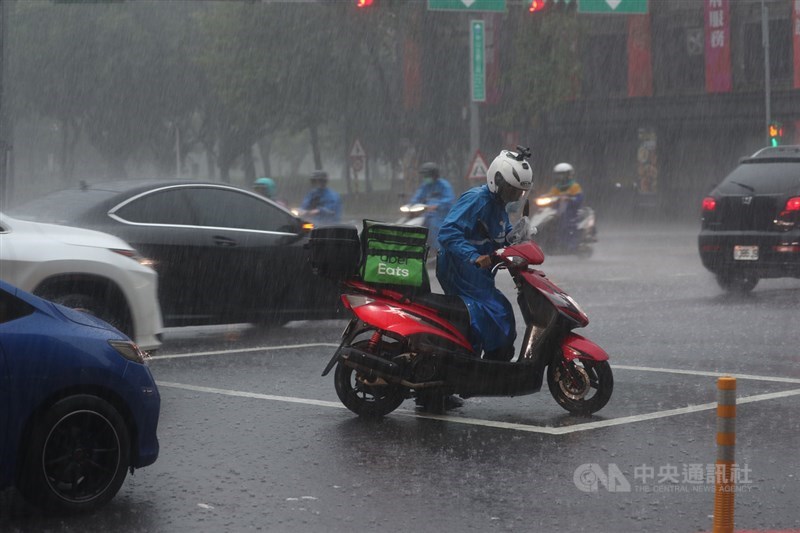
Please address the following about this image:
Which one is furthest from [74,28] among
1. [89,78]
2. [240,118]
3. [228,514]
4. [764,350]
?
[228,514]

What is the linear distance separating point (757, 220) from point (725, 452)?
11.4 meters

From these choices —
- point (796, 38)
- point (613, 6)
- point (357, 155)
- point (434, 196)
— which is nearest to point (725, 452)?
point (434, 196)

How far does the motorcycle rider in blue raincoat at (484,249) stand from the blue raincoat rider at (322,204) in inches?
384

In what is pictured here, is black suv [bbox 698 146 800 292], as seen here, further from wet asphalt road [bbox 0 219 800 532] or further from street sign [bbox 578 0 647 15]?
street sign [bbox 578 0 647 15]

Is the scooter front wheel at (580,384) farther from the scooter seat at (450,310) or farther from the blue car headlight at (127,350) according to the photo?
the blue car headlight at (127,350)

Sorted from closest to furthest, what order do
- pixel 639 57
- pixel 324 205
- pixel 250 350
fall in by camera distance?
pixel 250 350 → pixel 324 205 → pixel 639 57

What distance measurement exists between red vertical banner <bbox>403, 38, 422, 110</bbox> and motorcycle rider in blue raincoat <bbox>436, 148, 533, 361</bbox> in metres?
41.5

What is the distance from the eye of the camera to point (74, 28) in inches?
2144

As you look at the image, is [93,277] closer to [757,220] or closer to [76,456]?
[76,456]

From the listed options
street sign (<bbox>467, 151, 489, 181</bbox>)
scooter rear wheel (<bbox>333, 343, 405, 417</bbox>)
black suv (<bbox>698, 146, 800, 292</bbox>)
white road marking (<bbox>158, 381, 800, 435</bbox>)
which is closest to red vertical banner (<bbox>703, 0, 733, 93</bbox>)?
street sign (<bbox>467, 151, 489, 181</bbox>)

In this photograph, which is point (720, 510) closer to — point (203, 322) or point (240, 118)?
point (203, 322)

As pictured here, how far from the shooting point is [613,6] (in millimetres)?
24734

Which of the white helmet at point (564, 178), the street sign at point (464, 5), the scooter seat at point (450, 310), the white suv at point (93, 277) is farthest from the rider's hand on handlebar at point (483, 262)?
the street sign at point (464, 5)

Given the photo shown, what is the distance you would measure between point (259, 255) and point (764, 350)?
4852 millimetres
